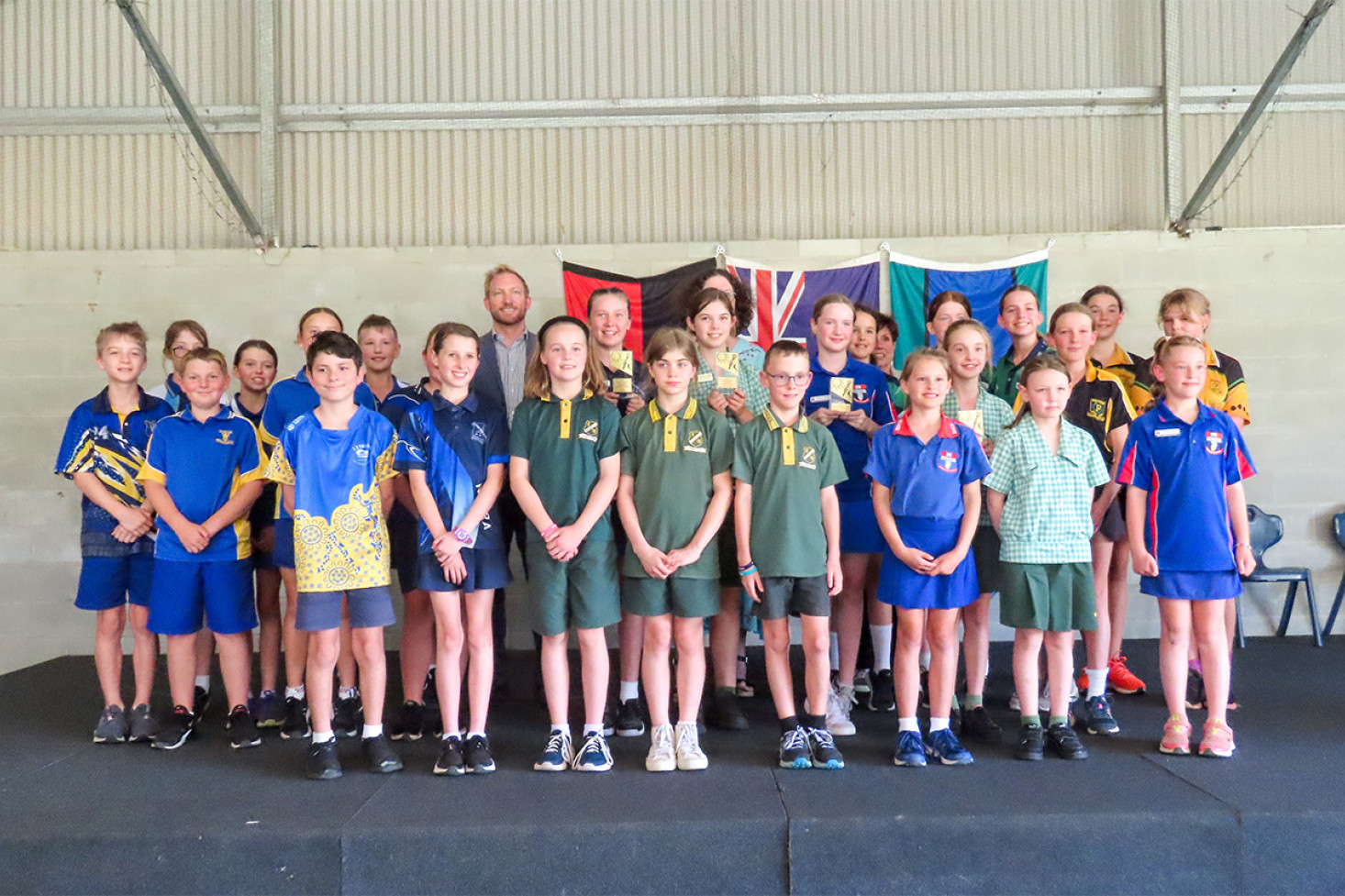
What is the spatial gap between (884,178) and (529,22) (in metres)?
2.30

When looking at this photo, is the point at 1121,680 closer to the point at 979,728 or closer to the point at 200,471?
the point at 979,728

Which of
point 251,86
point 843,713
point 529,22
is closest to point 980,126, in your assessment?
point 529,22

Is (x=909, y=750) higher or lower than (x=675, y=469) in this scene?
lower

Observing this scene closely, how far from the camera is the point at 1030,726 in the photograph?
315 centimetres

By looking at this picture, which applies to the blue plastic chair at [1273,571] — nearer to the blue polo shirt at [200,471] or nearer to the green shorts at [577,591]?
the green shorts at [577,591]

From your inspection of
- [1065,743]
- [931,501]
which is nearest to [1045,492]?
[931,501]

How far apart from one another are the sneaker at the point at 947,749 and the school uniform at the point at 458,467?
1536mm

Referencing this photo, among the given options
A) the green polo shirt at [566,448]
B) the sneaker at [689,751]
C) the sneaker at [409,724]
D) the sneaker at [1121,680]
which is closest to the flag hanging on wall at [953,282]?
the sneaker at [1121,680]

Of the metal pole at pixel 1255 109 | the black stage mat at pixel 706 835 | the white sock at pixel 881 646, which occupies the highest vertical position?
the metal pole at pixel 1255 109

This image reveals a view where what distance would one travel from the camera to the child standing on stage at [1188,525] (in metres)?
3.16

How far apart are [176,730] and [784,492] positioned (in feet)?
7.83

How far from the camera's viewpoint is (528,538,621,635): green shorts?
3139mm

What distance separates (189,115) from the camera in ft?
16.3

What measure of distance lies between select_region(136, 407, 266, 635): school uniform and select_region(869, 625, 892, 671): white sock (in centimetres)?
241
